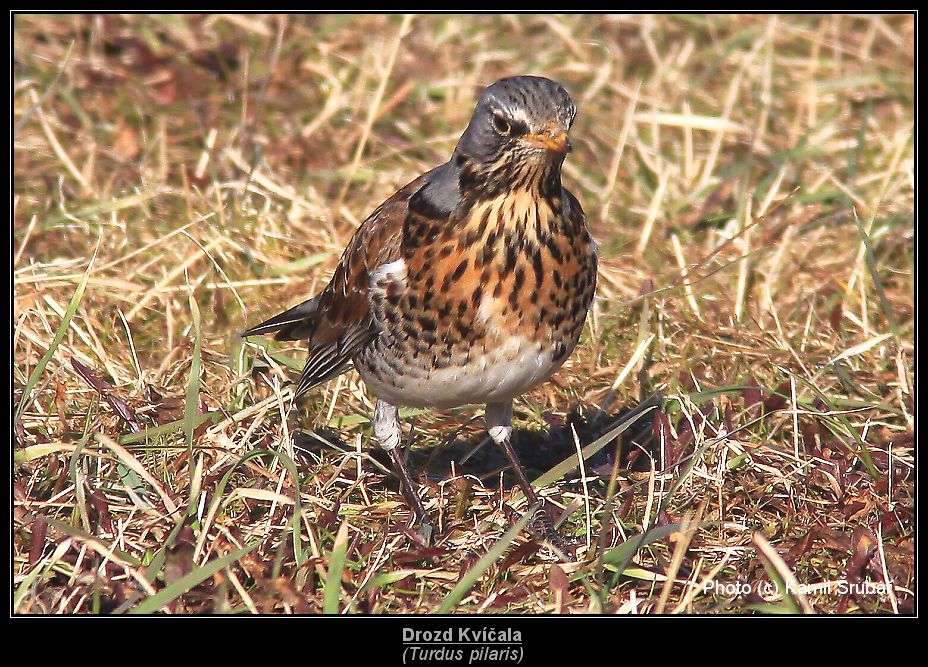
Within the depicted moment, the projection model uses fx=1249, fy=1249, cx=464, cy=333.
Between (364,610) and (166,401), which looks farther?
(166,401)

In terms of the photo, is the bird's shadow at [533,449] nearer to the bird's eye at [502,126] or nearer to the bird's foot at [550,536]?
the bird's foot at [550,536]

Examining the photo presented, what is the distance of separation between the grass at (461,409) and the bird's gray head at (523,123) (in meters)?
1.09

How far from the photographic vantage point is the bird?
3.94 meters

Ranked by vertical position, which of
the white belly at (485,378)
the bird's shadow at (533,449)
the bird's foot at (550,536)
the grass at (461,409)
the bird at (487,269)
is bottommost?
the bird's shadow at (533,449)

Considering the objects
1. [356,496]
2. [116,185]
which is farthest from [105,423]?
[116,185]

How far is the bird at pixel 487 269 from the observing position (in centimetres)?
394

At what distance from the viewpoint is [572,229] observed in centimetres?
417

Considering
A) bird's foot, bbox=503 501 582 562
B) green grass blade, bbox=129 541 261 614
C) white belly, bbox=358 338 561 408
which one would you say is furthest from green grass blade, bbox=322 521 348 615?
bird's foot, bbox=503 501 582 562

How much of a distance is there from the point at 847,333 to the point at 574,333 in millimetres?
2213

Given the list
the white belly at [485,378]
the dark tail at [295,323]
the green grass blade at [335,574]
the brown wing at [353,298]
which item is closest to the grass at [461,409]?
the green grass blade at [335,574]

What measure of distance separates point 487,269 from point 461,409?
59.0 inches

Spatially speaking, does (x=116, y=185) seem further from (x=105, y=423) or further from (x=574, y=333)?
(x=574, y=333)

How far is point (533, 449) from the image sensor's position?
529 centimetres

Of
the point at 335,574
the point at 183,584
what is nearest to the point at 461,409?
the point at 335,574
